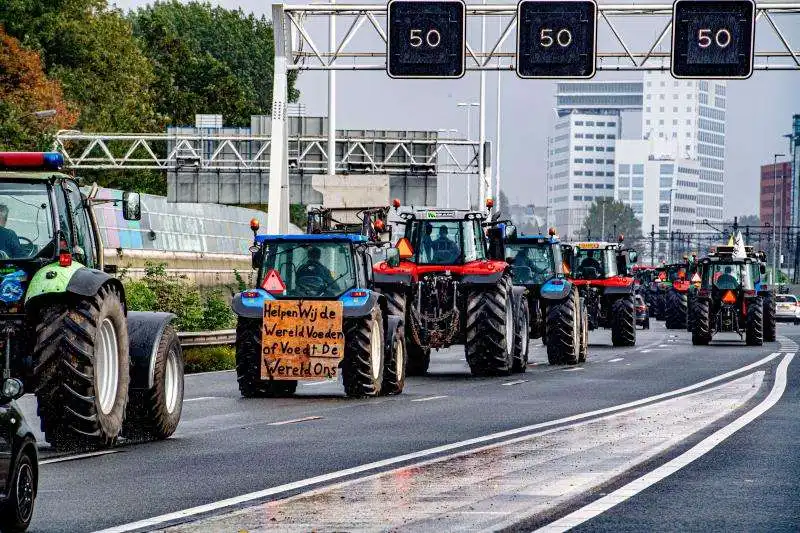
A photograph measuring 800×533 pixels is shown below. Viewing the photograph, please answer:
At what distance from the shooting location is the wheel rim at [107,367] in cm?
1486

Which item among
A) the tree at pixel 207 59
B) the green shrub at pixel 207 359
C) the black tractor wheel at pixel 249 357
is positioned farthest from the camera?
the tree at pixel 207 59

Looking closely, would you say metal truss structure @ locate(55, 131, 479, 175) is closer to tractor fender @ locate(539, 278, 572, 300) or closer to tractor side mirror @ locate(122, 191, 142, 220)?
tractor fender @ locate(539, 278, 572, 300)

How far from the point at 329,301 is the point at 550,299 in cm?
1269

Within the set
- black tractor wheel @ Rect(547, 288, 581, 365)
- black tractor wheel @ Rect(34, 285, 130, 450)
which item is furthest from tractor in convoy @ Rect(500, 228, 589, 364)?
black tractor wheel @ Rect(34, 285, 130, 450)

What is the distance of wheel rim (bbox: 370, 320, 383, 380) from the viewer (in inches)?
902

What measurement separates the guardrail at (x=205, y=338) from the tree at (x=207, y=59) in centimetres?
7319

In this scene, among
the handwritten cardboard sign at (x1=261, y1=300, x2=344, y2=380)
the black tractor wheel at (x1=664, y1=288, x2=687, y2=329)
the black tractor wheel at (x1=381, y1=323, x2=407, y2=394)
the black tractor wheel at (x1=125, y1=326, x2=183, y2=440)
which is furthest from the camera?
the black tractor wheel at (x1=664, y1=288, x2=687, y2=329)

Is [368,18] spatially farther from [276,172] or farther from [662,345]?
[662,345]

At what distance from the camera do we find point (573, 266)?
4669 cm

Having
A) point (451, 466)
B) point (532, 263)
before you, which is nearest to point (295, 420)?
point (451, 466)

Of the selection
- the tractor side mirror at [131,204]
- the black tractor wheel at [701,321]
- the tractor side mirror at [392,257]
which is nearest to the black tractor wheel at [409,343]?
the tractor side mirror at [392,257]

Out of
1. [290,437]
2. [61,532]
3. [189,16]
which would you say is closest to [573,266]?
[290,437]

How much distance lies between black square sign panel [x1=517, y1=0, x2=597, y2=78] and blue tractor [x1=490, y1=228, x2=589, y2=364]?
3225 mm

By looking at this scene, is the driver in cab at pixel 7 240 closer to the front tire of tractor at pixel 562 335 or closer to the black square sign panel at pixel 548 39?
the front tire of tractor at pixel 562 335
